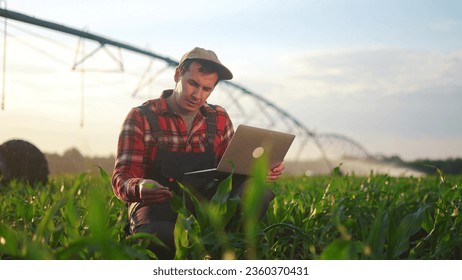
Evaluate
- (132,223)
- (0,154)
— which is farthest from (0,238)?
(0,154)

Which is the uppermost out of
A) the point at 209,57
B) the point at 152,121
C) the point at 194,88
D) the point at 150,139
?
the point at 209,57

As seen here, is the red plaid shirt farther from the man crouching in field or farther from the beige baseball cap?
the beige baseball cap

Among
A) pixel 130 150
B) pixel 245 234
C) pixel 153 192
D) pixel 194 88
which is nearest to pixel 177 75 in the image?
pixel 194 88

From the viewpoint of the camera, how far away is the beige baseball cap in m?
3.55

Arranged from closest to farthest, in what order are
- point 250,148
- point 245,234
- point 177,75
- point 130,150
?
point 245,234 → point 250,148 → point 130,150 → point 177,75

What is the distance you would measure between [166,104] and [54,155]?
27.9 ft

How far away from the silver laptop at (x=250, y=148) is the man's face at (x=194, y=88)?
52cm

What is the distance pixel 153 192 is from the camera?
9.25 ft

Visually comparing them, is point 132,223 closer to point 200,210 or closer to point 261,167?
point 200,210

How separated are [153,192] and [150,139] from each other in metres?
0.79

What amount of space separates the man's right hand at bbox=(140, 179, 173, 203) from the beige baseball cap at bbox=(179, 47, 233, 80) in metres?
1.01

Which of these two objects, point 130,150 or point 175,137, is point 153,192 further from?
point 175,137

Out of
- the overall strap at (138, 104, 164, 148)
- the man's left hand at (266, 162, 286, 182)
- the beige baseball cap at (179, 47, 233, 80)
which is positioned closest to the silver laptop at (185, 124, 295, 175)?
the man's left hand at (266, 162, 286, 182)

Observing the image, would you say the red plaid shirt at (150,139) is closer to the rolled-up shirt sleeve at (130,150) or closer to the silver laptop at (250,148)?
the rolled-up shirt sleeve at (130,150)
